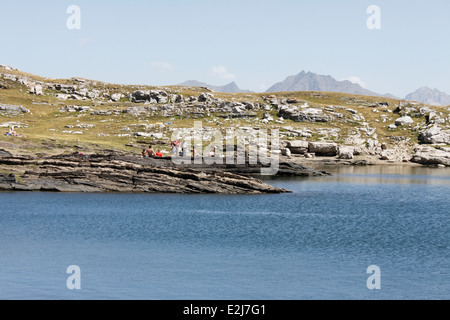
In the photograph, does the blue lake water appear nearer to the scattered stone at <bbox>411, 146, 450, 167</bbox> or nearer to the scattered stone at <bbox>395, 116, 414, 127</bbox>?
the scattered stone at <bbox>411, 146, 450, 167</bbox>

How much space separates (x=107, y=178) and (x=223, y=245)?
116 ft

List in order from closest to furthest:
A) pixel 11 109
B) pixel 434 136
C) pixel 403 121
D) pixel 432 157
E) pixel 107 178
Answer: pixel 107 178, pixel 432 157, pixel 434 136, pixel 11 109, pixel 403 121

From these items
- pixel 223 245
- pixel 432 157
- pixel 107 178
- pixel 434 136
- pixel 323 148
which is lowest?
pixel 432 157

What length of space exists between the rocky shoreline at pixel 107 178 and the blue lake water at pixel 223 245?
3097mm

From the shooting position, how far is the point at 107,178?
71.9 metres

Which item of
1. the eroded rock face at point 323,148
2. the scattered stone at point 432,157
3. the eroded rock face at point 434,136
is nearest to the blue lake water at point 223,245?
the eroded rock face at point 323,148

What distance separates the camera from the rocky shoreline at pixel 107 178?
70.5m

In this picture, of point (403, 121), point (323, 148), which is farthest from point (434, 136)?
point (323, 148)

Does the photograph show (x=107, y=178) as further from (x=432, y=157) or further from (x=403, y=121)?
(x=403, y=121)

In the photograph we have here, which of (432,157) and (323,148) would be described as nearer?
(323,148)

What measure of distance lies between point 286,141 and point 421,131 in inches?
1902

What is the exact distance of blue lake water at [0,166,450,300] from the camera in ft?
96.6

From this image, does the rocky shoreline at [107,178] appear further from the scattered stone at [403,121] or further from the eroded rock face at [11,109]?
the scattered stone at [403,121]

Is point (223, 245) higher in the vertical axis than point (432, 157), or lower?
higher
